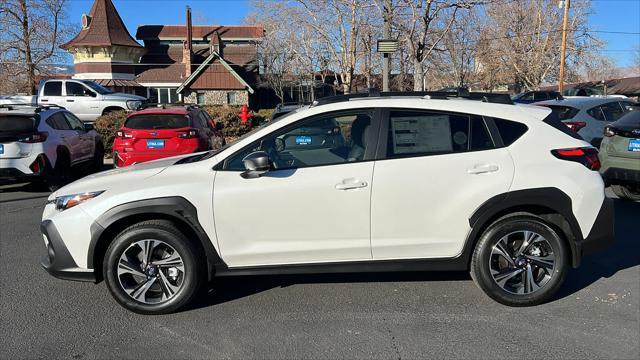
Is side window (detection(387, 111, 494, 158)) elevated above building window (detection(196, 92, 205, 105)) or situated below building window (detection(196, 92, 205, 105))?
below

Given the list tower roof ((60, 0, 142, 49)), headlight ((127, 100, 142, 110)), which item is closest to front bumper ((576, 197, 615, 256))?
headlight ((127, 100, 142, 110))

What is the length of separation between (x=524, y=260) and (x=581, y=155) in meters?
0.98

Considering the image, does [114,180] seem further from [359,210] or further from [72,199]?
[359,210]

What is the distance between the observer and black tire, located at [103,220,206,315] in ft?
12.8

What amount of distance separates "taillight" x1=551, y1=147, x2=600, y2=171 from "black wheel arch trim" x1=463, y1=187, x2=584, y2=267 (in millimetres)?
309

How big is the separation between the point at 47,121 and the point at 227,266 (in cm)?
760

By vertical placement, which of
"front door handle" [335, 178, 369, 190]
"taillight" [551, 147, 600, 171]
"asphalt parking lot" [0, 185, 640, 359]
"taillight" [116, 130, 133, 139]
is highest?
"taillight" [116, 130, 133, 139]

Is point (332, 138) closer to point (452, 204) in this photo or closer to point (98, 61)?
point (452, 204)

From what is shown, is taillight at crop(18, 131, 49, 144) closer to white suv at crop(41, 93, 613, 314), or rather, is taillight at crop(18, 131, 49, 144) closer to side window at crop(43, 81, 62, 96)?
white suv at crop(41, 93, 613, 314)

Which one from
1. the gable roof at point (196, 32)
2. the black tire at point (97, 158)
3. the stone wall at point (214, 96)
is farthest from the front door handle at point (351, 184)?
the gable roof at point (196, 32)

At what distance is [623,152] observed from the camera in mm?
7207

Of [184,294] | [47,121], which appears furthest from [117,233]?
[47,121]

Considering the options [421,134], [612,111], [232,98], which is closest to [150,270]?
[421,134]

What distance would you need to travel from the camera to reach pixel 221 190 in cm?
393
